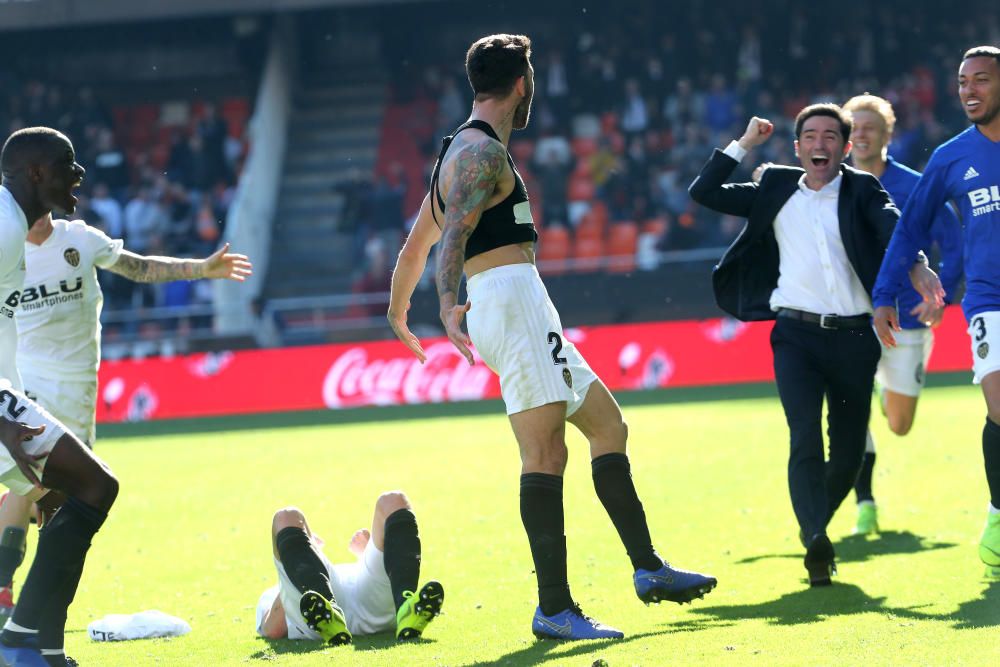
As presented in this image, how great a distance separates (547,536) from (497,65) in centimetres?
202

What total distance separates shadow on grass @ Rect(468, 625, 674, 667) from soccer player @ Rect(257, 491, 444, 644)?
51 cm

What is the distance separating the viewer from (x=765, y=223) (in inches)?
304

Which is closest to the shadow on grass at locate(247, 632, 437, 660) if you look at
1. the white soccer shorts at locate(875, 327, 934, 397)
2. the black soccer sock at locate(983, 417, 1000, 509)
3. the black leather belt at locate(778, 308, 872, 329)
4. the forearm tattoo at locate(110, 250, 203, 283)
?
the forearm tattoo at locate(110, 250, 203, 283)

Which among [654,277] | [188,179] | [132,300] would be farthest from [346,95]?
[654,277]

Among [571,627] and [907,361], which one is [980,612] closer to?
[571,627]

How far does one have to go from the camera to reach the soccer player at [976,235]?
701 cm

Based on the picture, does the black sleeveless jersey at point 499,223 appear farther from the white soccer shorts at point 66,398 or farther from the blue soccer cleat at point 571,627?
the white soccer shorts at point 66,398

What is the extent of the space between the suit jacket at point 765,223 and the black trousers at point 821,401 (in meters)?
0.28

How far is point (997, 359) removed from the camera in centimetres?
691

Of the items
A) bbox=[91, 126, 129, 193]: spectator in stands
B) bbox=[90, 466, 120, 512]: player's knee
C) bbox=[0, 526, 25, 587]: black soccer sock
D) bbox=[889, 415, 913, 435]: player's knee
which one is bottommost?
bbox=[0, 526, 25, 587]: black soccer sock

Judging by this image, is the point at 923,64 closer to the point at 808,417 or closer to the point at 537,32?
the point at 537,32

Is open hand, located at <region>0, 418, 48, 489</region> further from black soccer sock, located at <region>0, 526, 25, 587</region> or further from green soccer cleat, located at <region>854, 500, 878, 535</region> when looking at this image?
green soccer cleat, located at <region>854, 500, 878, 535</region>

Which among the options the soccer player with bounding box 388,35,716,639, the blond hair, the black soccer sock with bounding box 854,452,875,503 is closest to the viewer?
the soccer player with bounding box 388,35,716,639

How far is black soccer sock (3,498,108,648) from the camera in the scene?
18.5 feet
